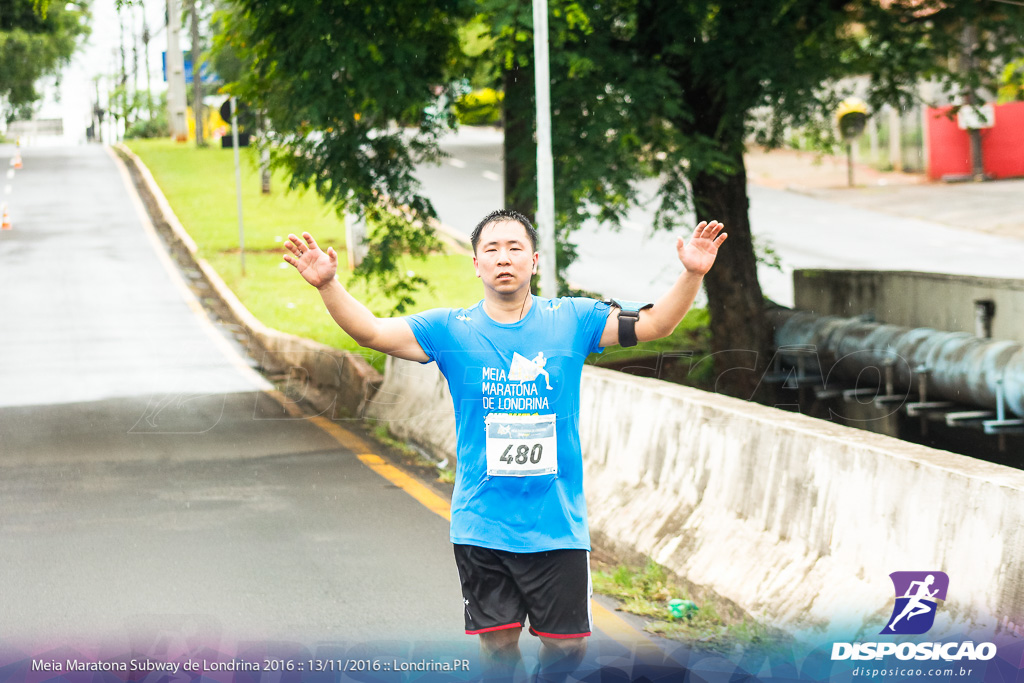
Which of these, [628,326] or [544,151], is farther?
[544,151]

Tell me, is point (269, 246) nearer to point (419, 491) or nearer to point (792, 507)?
point (419, 491)

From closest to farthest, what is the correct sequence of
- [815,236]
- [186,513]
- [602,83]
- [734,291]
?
[186,513] < [602,83] < [734,291] < [815,236]

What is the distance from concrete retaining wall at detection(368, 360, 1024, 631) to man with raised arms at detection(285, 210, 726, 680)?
1517mm

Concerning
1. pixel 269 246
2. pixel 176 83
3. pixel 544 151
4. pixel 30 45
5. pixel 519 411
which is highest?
pixel 30 45

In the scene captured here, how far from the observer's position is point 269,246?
1030 inches

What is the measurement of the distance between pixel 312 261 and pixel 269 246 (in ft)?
74.4

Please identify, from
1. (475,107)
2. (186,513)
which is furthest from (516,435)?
(475,107)

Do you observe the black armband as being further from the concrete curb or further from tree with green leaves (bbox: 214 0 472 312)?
tree with green leaves (bbox: 214 0 472 312)

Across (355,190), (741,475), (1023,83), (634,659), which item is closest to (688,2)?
(355,190)

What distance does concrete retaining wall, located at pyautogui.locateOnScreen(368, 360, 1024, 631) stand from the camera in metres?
4.61

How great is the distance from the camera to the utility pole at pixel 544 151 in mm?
9227

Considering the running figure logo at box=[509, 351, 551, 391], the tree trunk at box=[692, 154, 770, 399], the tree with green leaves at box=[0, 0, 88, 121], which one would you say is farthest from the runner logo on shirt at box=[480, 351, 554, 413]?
the tree with green leaves at box=[0, 0, 88, 121]

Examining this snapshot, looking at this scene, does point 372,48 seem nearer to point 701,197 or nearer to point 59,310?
point 701,197

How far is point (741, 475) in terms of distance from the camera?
20.1ft
